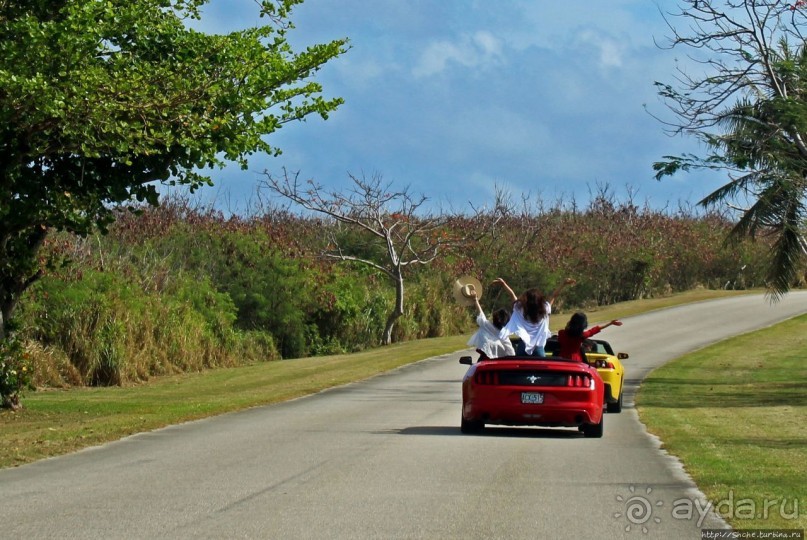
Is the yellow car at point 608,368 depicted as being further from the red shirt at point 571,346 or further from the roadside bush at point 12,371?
the roadside bush at point 12,371

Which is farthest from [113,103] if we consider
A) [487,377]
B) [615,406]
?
[615,406]

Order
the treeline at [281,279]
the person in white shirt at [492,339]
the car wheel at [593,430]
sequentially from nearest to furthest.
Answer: the car wheel at [593,430]
the person in white shirt at [492,339]
the treeline at [281,279]

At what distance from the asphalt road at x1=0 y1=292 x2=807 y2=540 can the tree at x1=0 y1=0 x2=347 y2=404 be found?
4419 millimetres

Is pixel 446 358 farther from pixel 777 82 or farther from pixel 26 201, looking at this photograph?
pixel 26 201

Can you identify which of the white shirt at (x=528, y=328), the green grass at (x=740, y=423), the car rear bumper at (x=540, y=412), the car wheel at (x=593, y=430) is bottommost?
the green grass at (x=740, y=423)

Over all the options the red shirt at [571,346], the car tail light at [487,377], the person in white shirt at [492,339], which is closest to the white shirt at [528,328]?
the red shirt at [571,346]

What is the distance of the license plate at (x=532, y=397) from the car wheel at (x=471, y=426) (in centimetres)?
90

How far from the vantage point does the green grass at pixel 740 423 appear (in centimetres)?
1032

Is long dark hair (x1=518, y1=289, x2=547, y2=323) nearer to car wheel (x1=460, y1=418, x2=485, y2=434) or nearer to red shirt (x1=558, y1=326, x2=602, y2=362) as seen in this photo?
red shirt (x1=558, y1=326, x2=602, y2=362)

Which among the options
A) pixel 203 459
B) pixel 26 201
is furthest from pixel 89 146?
pixel 203 459

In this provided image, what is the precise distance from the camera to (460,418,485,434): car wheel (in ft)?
54.2

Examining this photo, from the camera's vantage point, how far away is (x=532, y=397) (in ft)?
52.3

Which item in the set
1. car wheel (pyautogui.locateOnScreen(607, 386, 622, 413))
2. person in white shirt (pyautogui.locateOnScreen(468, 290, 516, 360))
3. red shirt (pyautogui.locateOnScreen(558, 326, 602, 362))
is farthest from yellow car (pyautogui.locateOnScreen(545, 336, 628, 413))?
person in white shirt (pyautogui.locateOnScreen(468, 290, 516, 360))

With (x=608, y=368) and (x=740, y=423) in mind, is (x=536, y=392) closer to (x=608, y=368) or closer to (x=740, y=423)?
(x=608, y=368)
